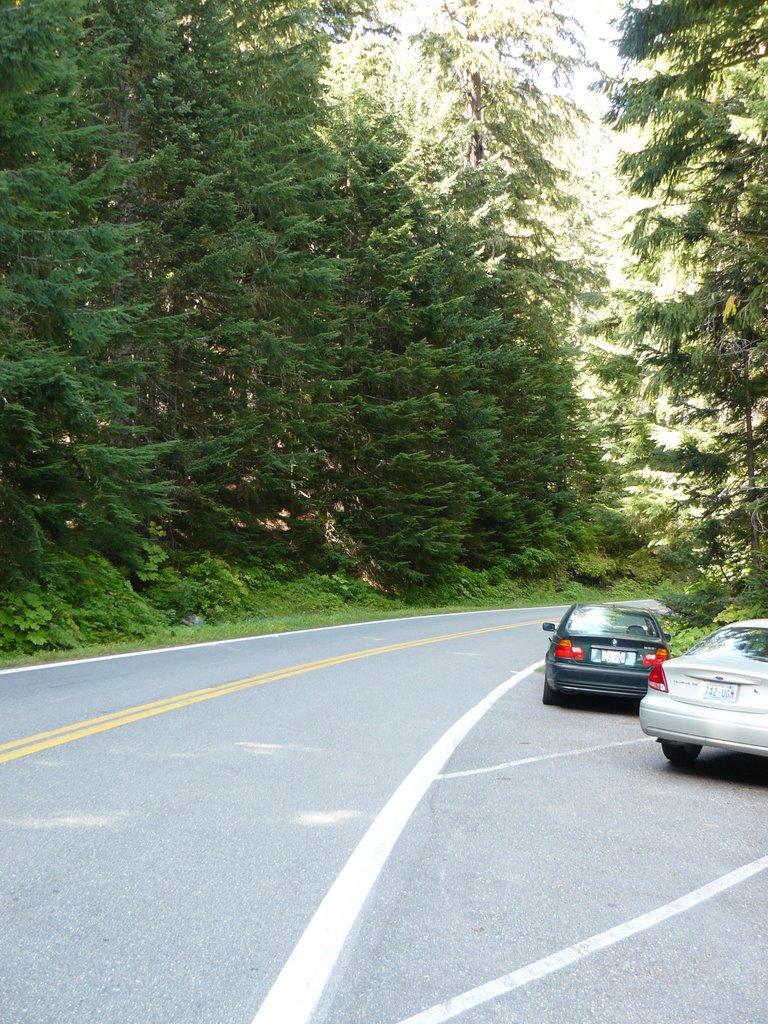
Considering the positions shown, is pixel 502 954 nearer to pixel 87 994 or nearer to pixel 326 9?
pixel 87 994

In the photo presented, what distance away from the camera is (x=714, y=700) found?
8078mm

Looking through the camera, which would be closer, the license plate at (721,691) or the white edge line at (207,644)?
the license plate at (721,691)

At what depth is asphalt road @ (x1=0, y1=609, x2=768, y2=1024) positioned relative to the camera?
379cm

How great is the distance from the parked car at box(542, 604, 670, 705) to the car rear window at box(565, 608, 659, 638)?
1 centimetres

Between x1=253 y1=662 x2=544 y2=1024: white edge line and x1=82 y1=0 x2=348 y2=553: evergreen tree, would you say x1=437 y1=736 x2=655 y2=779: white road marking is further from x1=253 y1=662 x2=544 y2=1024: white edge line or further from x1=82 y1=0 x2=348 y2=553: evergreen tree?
x1=82 y1=0 x2=348 y2=553: evergreen tree

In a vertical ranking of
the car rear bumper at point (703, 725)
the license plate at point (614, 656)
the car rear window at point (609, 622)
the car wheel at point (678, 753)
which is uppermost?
the car rear window at point (609, 622)

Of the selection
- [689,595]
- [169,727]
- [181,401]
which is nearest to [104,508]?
[181,401]

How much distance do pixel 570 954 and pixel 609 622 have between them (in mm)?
8637

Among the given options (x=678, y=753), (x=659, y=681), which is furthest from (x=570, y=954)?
(x=678, y=753)

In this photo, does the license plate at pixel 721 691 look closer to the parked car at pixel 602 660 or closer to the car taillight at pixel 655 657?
the parked car at pixel 602 660

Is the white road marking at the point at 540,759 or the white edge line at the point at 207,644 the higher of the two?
the white edge line at the point at 207,644

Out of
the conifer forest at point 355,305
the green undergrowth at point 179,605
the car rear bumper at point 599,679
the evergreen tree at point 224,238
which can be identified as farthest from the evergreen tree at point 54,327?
the car rear bumper at point 599,679

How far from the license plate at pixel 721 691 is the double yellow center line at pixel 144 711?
218 inches

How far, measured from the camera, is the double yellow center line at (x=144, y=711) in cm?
795
